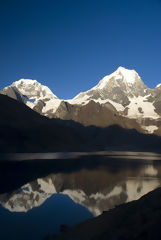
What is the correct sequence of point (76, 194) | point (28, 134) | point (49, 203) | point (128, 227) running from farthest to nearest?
point (28, 134)
point (76, 194)
point (49, 203)
point (128, 227)

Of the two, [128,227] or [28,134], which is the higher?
[28,134]

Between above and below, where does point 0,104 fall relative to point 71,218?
above

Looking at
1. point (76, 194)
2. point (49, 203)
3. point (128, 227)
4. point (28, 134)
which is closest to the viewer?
point (128, 227)

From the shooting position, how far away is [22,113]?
618ft

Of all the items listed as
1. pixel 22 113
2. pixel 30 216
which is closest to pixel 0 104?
pixel 22 113

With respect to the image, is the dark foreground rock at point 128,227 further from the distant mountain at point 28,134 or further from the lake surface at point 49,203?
the distant mountain at point 28,134

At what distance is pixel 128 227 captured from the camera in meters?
15.5

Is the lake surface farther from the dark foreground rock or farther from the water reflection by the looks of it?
the dark foreground rock

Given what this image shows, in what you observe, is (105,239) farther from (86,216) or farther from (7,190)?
(7,190)

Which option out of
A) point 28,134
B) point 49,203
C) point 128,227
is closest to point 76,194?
point 49,203

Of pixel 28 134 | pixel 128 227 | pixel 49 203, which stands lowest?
pixel 49 203

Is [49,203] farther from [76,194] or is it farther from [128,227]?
[128,227]

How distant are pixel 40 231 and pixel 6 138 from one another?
430 ft

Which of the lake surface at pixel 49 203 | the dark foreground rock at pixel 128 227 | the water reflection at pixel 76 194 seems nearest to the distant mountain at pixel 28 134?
the water reflection at pixel 76 194
